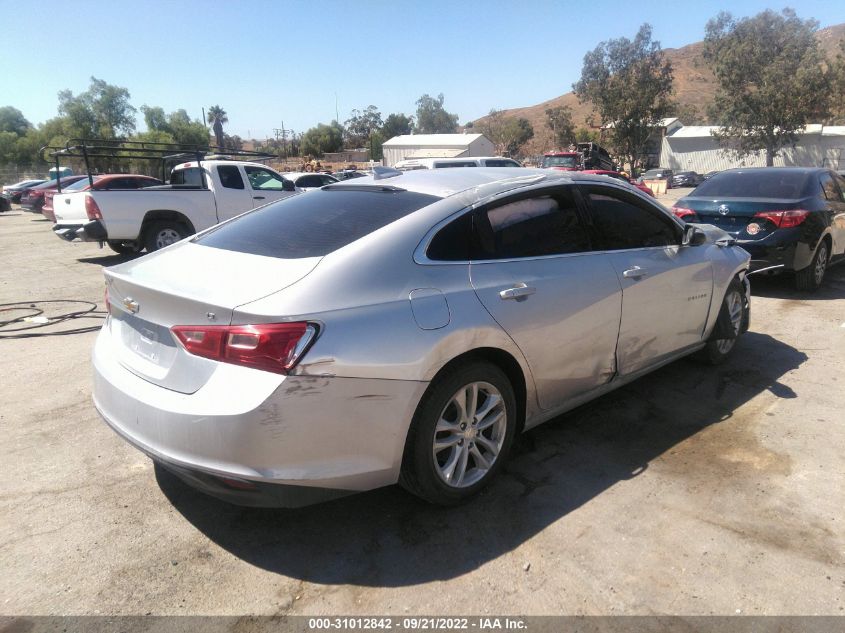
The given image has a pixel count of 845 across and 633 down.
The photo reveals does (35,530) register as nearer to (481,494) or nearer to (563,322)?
(481,494)

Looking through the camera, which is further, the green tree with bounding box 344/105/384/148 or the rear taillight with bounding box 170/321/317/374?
the green tree with bounding box 344/105/384/148

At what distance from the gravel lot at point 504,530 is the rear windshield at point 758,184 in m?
4.43

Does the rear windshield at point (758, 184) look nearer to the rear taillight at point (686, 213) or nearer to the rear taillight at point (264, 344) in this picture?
the rear taillight at point (686, 213)

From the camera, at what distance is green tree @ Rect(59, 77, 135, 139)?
Result: 73812mm

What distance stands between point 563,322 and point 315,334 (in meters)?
1.57

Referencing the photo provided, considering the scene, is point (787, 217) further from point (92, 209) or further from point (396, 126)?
point (396, 126)

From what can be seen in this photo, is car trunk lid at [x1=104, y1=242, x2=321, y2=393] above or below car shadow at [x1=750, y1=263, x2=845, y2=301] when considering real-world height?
above

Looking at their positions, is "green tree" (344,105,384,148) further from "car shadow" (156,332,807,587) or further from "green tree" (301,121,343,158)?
"car shadow" (156,332,807,587)

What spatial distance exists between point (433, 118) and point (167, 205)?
391ft

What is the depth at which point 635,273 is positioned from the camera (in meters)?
3.93

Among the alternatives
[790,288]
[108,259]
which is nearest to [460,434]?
[790,288]

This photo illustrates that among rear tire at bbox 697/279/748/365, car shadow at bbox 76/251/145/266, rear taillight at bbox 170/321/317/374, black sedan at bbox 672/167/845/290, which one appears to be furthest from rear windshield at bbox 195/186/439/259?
car shadow at bbox 76/251/145/266

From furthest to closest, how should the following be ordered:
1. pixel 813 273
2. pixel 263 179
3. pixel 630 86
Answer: pixel 630 86, pixel 263 179, pixel 813 273

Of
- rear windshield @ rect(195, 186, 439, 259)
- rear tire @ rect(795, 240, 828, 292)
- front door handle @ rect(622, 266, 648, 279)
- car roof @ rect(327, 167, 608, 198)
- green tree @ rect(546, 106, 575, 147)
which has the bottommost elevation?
rear tire @ rect(795, 240, 828, 292)
